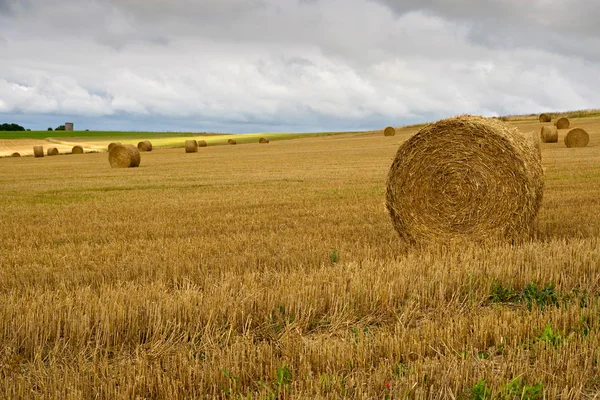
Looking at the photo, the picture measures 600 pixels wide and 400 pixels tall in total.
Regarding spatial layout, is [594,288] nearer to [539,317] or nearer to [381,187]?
[539,317]

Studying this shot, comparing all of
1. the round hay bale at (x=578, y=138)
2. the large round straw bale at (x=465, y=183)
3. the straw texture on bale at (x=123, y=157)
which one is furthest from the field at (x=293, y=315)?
the round hay bale at (x=578, y=138)

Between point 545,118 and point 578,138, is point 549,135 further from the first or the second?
point 545,118

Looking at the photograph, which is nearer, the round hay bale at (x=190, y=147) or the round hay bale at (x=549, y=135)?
the round hay bale at (x=549, y=135)

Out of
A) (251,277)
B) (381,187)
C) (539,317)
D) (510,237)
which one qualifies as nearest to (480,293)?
(539,317)

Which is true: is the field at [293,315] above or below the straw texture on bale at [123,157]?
below

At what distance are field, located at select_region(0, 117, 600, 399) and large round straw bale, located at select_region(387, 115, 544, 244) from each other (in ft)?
1.78

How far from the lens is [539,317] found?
466 cm

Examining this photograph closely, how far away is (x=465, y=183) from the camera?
876cm

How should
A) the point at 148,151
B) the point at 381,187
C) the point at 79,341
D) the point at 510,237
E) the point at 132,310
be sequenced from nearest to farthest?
the point at 79,341 < the point at 132,310 < the point at 510,237 < the point at 381,187 < the point at 148,151

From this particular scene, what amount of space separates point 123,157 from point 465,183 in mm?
24826

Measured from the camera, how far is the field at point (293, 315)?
12.0ft

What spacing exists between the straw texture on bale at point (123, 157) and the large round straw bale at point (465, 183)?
2388 cm

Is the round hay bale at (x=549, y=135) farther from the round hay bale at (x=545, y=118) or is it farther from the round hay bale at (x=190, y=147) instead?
the round hay bale at (x=190, y=147)

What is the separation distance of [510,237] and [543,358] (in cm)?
478
